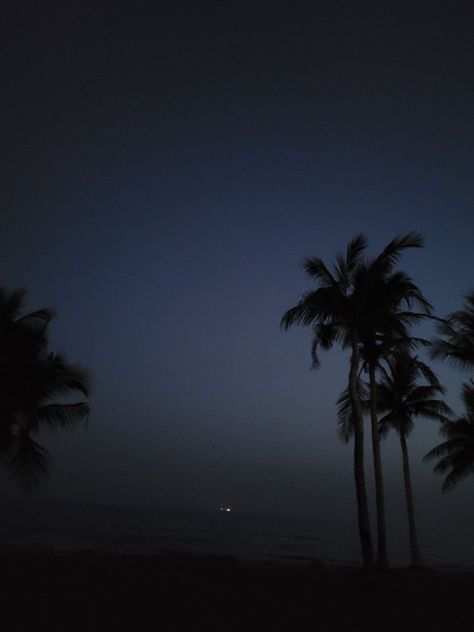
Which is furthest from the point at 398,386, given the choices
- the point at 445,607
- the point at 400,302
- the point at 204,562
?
the point at 445,607

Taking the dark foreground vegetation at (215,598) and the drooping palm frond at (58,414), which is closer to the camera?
the dark foreground vegetation at (215,598)

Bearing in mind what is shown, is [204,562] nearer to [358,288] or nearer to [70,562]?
[70,562]

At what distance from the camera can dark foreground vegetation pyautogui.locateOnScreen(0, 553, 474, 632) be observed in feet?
24.1

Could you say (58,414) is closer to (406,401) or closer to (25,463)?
(25,463)

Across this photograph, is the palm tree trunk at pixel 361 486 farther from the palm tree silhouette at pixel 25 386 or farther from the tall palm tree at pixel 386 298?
the palm tree silhouette at pixel 25 386

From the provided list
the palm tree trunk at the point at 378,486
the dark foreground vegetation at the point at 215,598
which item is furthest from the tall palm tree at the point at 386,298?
the dark foreground vegetation at the point at 215,598

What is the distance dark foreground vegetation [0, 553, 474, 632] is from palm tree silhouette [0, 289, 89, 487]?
3.90 metres

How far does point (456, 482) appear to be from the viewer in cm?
2241

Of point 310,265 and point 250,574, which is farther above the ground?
point 310,265

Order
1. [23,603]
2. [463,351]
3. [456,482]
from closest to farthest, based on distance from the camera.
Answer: [23,603]
[463,351]
[456,482]

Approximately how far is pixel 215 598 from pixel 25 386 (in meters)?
9.66

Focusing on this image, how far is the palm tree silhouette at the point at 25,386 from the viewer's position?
15.6 meters

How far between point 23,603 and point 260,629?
12.0 feet

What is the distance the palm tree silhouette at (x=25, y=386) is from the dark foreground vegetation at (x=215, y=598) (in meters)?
3.90
